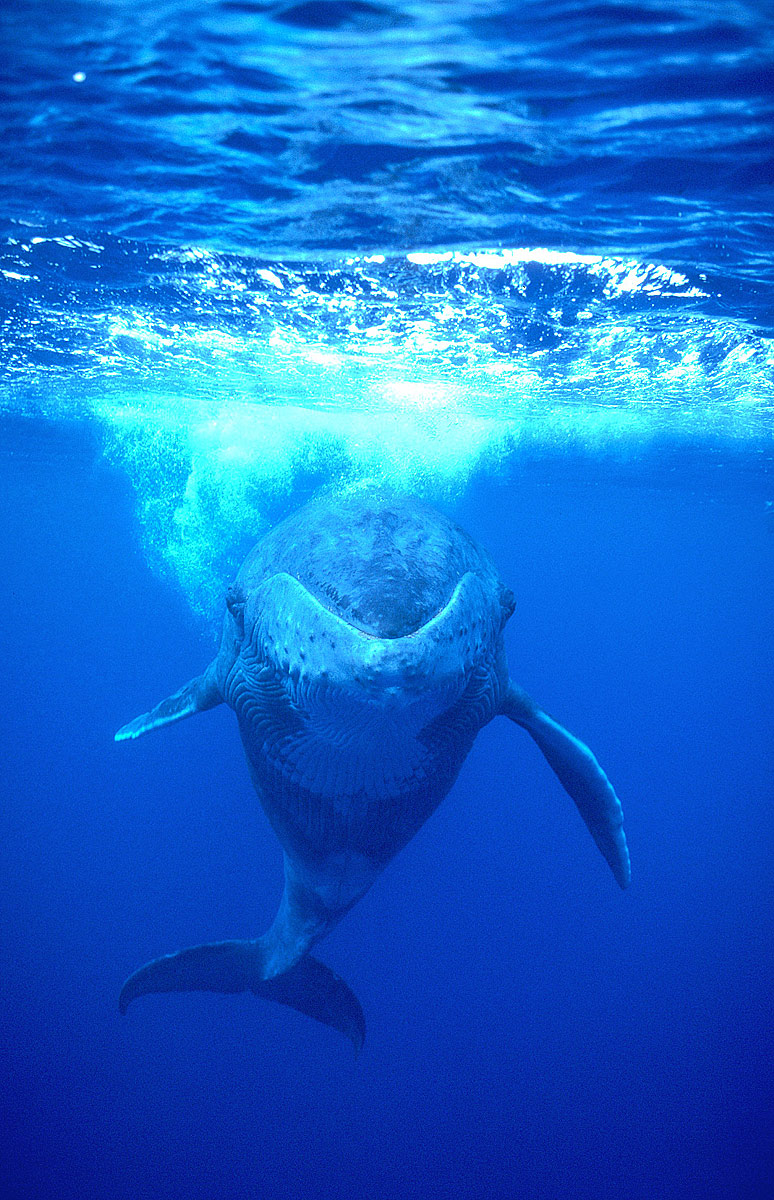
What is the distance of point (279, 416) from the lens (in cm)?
2989

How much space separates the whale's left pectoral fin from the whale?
0.02 m

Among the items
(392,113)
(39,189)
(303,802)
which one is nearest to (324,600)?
(303,802)

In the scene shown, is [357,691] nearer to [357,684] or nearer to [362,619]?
[357,684]

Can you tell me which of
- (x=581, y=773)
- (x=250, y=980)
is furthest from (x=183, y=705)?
(x=581, y=773)

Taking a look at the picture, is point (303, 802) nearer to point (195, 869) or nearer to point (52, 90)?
point (52, 90)

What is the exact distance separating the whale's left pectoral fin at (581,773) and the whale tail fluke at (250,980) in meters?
3.73

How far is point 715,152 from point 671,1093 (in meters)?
19.5

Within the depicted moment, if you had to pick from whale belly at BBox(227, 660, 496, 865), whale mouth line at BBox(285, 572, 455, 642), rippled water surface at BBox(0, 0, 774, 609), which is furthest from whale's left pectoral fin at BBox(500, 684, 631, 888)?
rippled water surface at BBox(0, 0, 774, 609)

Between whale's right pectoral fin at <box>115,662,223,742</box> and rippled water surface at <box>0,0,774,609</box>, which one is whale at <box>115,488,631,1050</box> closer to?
whale's right pectoral fin at <box>115,662,223,742</box>

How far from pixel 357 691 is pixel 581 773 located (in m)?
4.72

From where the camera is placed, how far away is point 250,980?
8.48 meters

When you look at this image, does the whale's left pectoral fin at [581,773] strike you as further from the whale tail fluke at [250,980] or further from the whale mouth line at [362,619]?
the whale tail fluke at [250,980]

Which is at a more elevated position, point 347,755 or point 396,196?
point 396,196

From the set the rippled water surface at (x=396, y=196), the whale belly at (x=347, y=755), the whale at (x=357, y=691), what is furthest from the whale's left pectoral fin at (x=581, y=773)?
the rippled water surface at (x=396, y=196)
